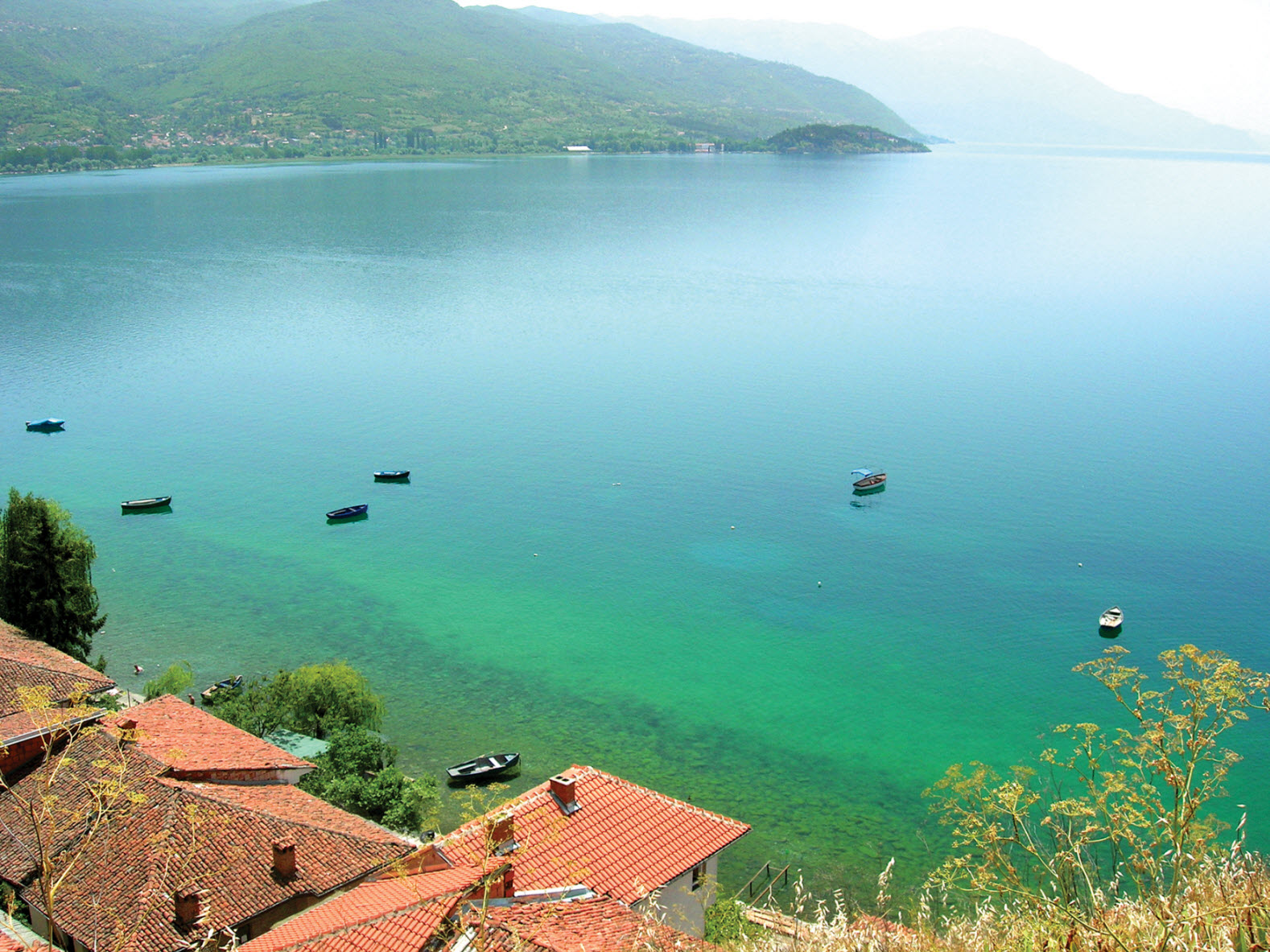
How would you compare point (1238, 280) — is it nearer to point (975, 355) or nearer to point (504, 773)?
point (975, 355)

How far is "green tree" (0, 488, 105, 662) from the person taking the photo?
1366 inches

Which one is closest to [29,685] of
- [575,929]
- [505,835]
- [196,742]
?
[196,742]

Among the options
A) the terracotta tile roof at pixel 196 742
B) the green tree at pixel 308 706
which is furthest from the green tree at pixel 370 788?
the green tree at pixel 308 706

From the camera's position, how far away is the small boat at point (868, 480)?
53.2 m

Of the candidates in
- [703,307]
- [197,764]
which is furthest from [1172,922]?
[703,307]

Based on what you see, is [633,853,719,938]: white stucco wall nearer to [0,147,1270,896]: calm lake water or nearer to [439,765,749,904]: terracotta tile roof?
[439,765,749,904]: terracotta tile roof

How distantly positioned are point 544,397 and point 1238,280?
81.4 metres

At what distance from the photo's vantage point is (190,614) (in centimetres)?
4194

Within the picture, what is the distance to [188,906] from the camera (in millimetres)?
20312

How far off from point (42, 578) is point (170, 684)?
6133mm

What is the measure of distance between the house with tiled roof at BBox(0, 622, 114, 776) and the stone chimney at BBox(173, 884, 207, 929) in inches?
178

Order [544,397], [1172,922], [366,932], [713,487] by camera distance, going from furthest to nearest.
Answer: [544,397]
[713,487]
[366,932]
[1172,922]

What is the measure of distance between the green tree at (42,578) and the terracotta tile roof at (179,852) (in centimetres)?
1158

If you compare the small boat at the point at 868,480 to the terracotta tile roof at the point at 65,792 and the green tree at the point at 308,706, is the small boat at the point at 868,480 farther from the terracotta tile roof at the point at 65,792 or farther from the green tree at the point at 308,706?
the terracotta tile roof at the point at 65,792
